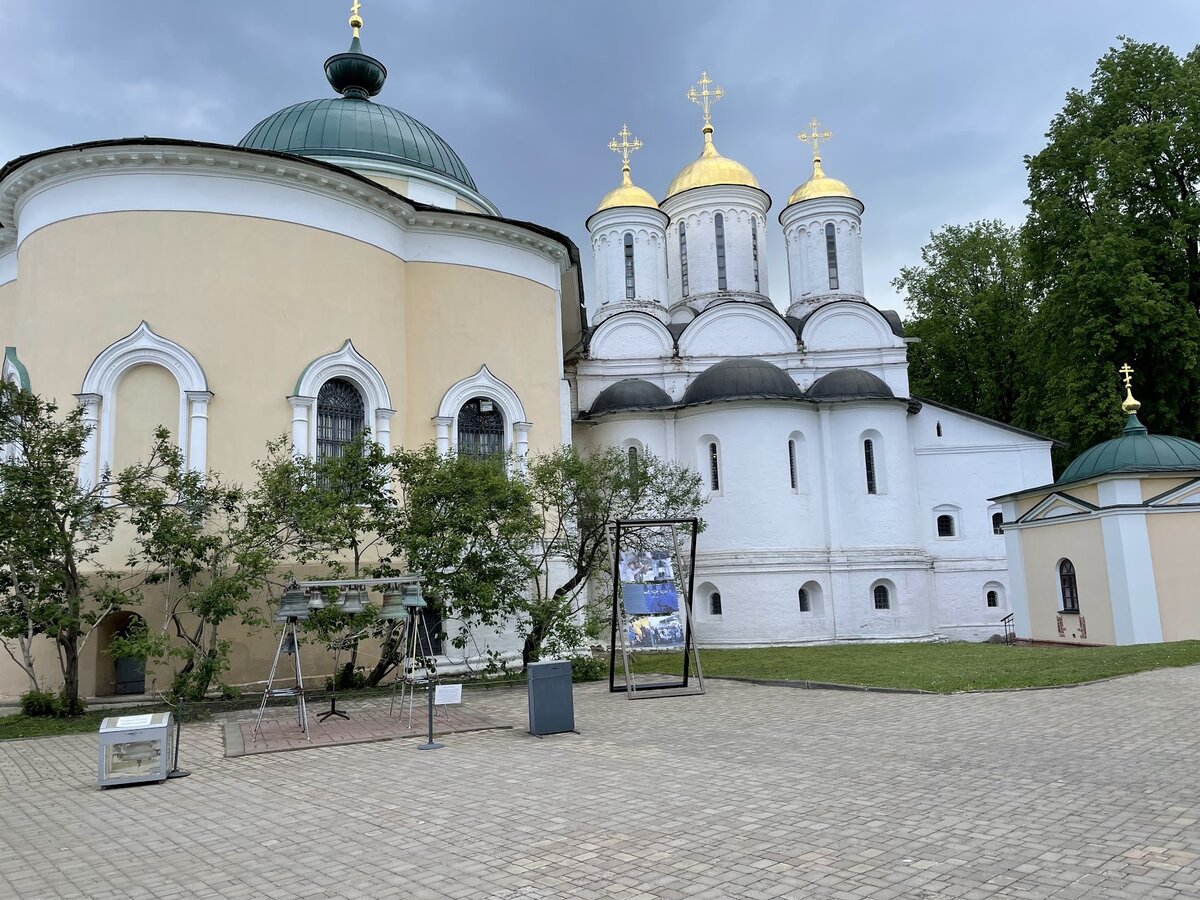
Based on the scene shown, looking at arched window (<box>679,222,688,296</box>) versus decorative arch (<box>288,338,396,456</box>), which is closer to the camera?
decorative arch (<box>288,338,396,456</box>)

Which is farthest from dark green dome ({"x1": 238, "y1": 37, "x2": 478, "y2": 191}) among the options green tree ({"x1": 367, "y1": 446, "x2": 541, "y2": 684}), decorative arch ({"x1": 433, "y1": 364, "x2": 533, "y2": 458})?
green tree ({"x1": 367, "y1": 446, "x2": 541, "y2": 684})

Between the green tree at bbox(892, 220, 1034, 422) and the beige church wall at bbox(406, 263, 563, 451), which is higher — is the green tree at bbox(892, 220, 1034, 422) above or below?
above

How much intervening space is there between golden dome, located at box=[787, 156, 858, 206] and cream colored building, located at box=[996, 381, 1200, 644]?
52.1 ft

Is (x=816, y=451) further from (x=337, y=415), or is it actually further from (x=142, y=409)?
(x=142, y=409)

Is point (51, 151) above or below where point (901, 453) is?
above

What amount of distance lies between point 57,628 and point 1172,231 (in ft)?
99.4

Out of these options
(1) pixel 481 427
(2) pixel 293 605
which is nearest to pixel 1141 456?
(1) pixel 481 427

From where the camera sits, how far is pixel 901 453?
29188 millimetres

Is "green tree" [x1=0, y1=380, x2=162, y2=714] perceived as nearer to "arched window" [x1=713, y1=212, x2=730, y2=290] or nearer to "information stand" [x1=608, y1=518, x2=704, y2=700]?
"information stand" [x1=608, y1=518, x2=704, y2=700]

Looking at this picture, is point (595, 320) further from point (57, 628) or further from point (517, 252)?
point (57, 628)

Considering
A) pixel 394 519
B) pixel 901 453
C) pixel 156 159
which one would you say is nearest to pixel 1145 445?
pixel 901 453

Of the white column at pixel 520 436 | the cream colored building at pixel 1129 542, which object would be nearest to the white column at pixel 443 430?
the white column at pixel 520 436

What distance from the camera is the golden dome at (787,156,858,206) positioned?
113 feet

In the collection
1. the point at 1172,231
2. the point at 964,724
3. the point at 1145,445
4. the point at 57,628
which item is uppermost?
the point at 1172,231
